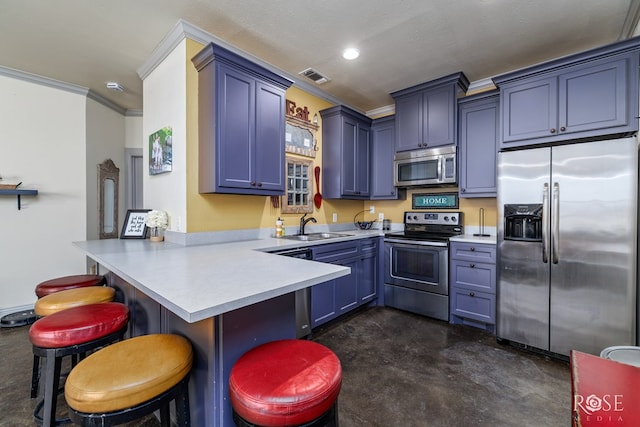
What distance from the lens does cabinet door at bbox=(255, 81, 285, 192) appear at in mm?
2574

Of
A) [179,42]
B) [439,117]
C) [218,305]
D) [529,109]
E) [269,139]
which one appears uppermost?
[179,42]

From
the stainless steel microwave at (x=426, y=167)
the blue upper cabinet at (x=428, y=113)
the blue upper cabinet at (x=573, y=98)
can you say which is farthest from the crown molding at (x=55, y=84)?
the blue upper cabinet at (x=573, y=98)

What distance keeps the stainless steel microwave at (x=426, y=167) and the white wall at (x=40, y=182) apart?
4059 mm

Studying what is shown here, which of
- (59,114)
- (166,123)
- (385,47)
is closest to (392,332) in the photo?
(385,47)

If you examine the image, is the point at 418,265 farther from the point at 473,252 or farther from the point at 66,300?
the point at 66,300

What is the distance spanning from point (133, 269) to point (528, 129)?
3252 mm

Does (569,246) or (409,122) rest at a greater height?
(409,122)

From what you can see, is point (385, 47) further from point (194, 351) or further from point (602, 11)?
point (194, 351)

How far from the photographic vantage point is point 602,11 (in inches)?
84.7

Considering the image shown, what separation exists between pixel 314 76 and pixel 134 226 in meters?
2.50

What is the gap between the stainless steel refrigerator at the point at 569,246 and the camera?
2.10m

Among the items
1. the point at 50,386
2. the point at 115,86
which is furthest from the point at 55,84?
the point at 50,386

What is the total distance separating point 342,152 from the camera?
364 cm

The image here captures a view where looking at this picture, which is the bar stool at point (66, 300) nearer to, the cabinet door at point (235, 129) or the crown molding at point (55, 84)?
the cabinet door at point (235, 129)
